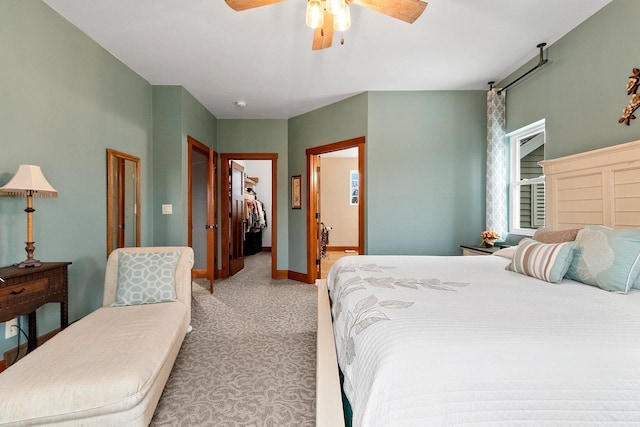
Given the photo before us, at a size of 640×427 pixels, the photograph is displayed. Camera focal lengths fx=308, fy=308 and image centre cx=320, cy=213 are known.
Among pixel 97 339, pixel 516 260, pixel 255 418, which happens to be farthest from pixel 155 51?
pixel 516 260

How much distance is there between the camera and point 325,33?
7.09 ft

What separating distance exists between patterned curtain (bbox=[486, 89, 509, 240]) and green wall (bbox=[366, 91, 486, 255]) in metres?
0.22

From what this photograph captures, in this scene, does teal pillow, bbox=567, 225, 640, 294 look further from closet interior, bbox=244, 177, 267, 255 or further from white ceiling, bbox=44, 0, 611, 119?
closet interior, bbox=244, 177, 267, 255

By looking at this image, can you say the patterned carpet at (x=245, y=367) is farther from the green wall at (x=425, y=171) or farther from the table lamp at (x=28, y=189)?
the green wall at (x=425, y=171)

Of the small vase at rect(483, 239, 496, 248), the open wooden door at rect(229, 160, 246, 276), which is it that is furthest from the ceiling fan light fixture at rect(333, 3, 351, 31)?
the open wooden door at rect(229, 160, 246, 276)

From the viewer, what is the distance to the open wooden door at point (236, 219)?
5.21 meters

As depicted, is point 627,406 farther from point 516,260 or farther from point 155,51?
point 155,51

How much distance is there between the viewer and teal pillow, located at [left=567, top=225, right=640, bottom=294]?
1440 millimetres

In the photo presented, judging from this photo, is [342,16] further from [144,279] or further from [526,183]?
[526,183]

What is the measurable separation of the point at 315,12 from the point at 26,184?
207cm

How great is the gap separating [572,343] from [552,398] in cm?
19

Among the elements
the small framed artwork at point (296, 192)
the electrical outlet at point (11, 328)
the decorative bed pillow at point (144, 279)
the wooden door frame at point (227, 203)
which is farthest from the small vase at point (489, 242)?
the electrical outlet at point (11, 328)

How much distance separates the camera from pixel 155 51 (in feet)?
9.63

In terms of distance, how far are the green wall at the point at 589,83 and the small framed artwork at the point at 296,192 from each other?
10.1 feet
